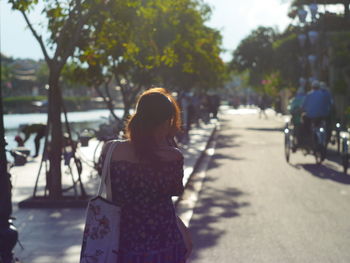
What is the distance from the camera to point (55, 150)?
10.7 meters

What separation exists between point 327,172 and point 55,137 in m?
6.03

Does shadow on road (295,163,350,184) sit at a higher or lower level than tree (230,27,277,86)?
lower

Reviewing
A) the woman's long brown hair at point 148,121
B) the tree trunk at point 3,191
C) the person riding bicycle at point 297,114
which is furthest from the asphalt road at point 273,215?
the woman's long brown hair at point 148,121

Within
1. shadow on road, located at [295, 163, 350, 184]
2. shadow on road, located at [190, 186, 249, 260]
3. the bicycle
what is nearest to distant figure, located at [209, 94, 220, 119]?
the bicycle

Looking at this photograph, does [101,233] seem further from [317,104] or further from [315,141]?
[317,104]

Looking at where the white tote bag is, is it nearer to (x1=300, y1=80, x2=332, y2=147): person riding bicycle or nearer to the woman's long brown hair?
the woman's long brown hair

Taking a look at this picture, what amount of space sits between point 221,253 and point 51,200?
390cm

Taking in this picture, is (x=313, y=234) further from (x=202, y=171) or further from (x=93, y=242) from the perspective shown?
(x=202, y=171)

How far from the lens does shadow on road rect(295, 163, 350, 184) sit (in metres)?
13.3

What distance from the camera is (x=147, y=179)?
144 inches

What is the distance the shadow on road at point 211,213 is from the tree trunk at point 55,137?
197cm

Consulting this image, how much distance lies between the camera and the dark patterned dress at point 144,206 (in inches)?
144

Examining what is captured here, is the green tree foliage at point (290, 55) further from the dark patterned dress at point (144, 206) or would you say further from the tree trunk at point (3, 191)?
the dark patterned dress at point (144, 206)

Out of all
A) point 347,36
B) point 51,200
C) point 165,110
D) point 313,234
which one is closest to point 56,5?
point 51,200
